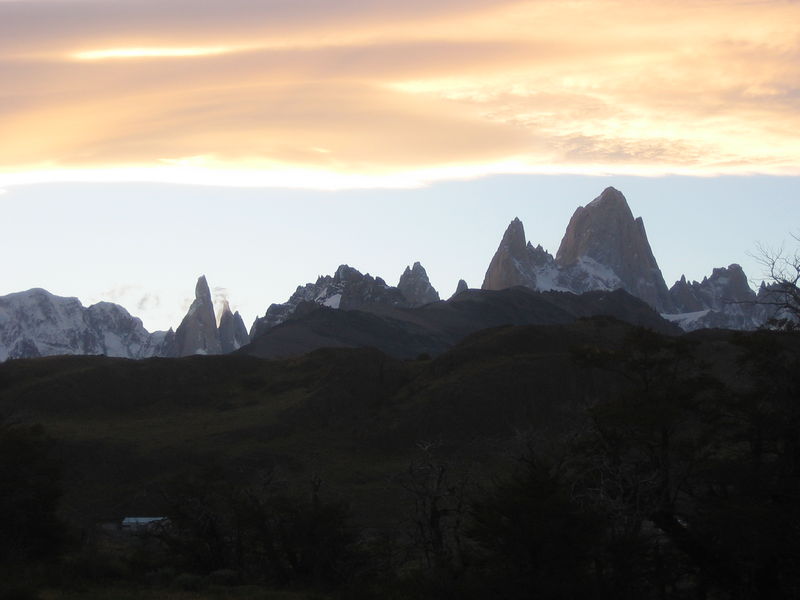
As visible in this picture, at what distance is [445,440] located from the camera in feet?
309

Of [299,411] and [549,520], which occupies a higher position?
[299,411]

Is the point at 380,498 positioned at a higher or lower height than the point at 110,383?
lower

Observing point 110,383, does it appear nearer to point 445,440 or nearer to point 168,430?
point 168,430

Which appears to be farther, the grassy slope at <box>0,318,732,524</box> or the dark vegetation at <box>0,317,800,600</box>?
the grassy slope at <box>0,318,732,524</box>

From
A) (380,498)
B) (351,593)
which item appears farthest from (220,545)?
(380,498)

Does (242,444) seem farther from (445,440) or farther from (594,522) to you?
(594,522)

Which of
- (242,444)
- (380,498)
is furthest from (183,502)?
(242,444)

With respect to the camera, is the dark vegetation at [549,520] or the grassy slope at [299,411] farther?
the grassy slope at [299,411]

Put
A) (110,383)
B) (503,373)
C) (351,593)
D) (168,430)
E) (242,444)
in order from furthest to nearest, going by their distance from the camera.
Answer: (110,383), (503,373), (168,430), (242,444), (351,593)

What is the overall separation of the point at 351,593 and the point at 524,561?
590cm

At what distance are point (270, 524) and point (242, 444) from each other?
51032 millimetres

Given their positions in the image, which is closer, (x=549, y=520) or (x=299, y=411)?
(x=549, y=520)

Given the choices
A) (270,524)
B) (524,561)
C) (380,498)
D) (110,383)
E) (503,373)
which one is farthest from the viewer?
(110,383)

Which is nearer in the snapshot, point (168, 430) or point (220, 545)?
point (220, 545)
